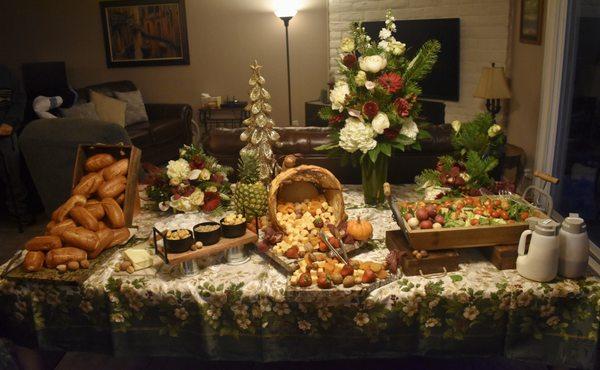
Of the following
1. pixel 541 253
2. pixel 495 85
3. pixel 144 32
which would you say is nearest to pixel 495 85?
pixel 495 85

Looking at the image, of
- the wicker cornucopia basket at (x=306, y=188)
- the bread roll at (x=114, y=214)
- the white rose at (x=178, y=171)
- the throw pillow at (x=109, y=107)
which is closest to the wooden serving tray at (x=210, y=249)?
the wicker cornucopia basket at (x=306, y=188)

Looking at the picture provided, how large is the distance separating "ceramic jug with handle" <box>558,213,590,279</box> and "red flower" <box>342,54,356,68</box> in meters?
1.02

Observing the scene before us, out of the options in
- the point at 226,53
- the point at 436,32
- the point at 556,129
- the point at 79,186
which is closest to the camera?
the point at 79,186

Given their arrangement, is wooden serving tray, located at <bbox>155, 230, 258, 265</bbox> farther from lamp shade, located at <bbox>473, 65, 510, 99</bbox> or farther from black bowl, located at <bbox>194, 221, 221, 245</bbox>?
lamp shade, located at <bbox>473, 65, 510, 99</bbox>

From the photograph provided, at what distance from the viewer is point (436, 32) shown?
5.81 m

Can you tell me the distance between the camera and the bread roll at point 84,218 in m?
2.06

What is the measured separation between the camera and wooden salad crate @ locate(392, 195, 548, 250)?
183cm

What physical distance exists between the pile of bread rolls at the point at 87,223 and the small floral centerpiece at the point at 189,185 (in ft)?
0.69

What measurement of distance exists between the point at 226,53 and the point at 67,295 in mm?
5791

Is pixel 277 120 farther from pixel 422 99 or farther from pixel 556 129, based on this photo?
pixel 556 129

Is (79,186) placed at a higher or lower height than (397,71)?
lower

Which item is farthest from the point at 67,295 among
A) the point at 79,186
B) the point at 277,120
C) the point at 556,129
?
the point at 277,120

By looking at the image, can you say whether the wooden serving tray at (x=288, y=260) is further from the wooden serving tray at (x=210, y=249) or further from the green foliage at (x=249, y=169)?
the green foliage at (x=249, y=169)

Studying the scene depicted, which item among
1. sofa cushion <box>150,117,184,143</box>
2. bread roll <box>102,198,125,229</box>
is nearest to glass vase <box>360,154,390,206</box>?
bread roll <box>102,198,125,229</box>
